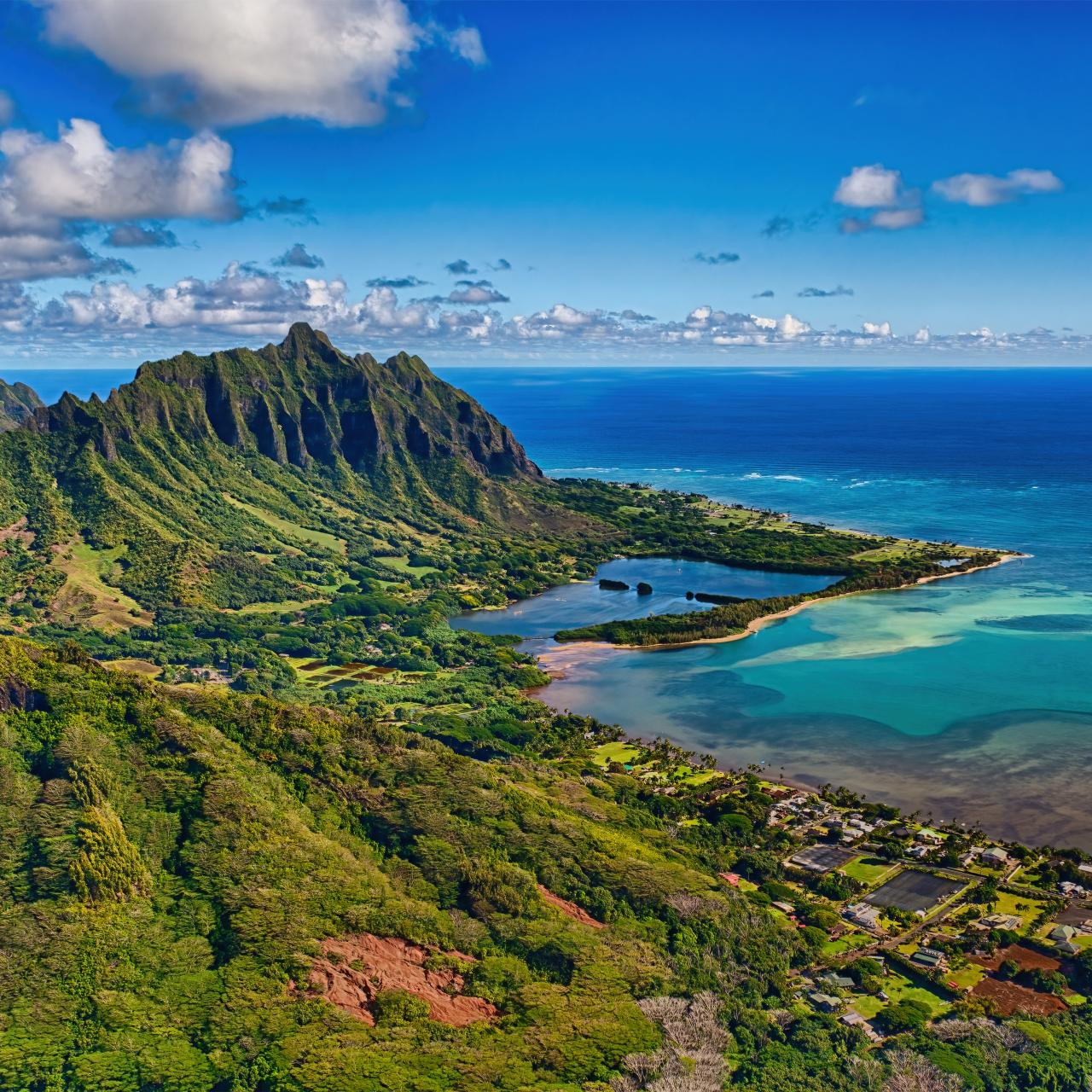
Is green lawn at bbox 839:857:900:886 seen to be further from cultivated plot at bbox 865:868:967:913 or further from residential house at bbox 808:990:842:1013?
residential house at bbox 808:990:842:1013

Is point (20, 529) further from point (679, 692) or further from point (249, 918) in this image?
point (249, 918)

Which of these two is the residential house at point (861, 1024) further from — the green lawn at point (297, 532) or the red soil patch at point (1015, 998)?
the green lawn at point (297, 532)

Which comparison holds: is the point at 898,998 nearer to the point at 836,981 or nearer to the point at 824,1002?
the point at 836,981

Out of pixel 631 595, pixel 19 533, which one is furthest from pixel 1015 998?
pixel 19 533

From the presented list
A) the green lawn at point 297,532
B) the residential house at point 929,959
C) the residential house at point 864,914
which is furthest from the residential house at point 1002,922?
the green lawn at point 297,532

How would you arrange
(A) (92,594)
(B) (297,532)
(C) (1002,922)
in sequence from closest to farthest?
(C) (1002,922) < (A) (92,594) < (B) (297,532)

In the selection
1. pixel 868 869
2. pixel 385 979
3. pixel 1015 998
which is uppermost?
pixel 385 979

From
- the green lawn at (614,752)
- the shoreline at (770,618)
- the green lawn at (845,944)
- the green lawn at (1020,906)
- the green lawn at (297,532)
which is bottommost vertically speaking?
the green lawn at (845,944)

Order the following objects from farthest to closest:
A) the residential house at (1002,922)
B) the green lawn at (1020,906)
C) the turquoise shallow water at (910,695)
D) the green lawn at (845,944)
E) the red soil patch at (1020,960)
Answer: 1. the turquoise shallow water at (910,695)
2. the green lawn at (1020,906)
3. the residential house at (1002,922)
4. the green lawn at (845,944)
5. the red soil patch at (1020,960)
